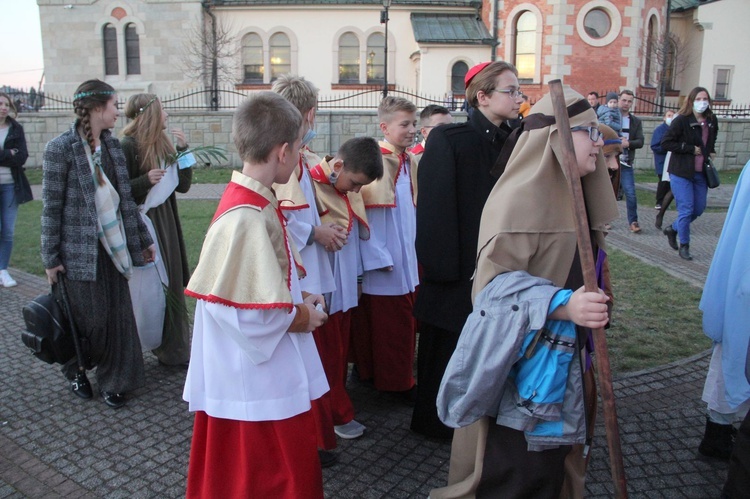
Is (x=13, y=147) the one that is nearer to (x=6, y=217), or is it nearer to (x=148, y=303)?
(x=6, y=217)

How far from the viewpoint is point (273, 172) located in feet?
8.55

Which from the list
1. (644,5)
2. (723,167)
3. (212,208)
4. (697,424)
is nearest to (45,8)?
(212,208)

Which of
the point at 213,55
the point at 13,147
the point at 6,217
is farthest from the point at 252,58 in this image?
the point at 6,217

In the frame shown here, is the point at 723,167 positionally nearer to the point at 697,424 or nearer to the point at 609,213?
the point at 697,424

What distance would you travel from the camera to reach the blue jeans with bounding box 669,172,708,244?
8445mm

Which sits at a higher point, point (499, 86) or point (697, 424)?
point (499, 86)

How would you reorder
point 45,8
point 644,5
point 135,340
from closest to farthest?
point 135,340
point 644,5
point 45,8

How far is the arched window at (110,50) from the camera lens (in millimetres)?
Result: 31359

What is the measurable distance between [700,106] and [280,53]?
25.9 metres

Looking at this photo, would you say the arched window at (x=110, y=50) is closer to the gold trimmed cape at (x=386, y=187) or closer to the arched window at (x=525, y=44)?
the arched window at (x=525, y=44)

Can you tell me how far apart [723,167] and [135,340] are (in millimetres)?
19981

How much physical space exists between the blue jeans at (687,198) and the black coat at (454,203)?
19.7 ft

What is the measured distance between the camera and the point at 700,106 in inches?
343

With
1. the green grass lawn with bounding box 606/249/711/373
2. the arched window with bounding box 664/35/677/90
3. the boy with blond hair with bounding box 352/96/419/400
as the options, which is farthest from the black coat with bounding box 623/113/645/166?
the arched window with bounding box 664/35/677/90
